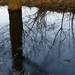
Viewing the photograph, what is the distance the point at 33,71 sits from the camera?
4.02 meters

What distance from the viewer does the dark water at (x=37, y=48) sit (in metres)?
4.12

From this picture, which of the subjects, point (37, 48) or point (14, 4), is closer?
point (37, 48)

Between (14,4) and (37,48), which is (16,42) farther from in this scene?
(14,4)

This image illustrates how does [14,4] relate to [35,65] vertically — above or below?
above

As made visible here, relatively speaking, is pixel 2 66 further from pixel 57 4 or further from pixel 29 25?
pixel 57 4

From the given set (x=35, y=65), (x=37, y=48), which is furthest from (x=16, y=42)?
(x=35, y=65)

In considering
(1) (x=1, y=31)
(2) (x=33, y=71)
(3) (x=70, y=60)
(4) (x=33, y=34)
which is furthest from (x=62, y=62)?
(1) (x=1, y=31)

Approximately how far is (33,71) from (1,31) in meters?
3.20

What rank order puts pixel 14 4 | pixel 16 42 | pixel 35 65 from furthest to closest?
pixel 14 4
pixel 16 42
pixel 35 65

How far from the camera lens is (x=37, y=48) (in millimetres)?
5254

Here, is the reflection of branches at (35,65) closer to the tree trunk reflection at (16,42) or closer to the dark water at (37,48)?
the dark water at (37,48)

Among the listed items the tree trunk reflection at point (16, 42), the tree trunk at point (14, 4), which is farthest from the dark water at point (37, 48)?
the tree trunk at point (14, 4)

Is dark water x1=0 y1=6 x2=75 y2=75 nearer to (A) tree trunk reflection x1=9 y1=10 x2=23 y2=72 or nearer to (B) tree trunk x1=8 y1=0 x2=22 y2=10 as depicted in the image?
(A) tree trunk reflection x1=9 y1=10 x2=23 y2=72

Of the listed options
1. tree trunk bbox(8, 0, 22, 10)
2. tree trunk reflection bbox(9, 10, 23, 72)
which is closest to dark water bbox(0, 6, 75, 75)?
tree trunk reflection bbox(9, 10, 23, 72)
